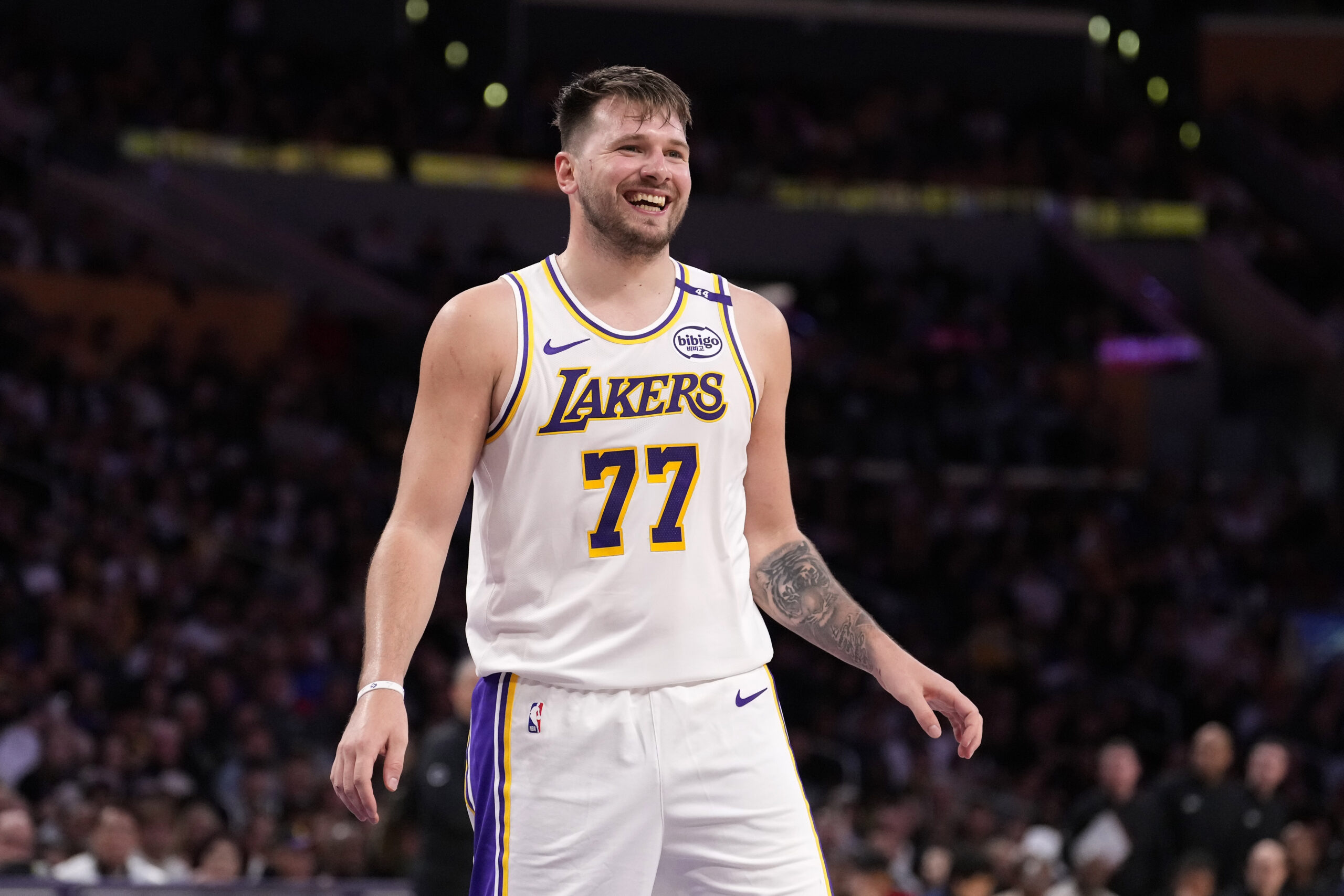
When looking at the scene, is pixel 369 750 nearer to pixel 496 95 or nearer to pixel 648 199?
pixel 648 199

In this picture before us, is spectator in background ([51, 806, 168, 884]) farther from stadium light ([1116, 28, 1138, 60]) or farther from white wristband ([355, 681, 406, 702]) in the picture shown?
stadium light ([1116, 28, 1138, 60])

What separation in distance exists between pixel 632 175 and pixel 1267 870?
20.6 feet

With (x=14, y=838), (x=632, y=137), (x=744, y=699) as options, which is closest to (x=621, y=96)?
(x=632, y=137)

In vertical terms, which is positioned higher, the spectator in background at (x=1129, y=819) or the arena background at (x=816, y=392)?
the arena background at (x=816, y=392)

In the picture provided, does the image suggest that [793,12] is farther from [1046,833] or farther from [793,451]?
Answer: [1046,833]

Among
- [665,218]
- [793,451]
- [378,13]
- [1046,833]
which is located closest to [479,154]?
[378,13]

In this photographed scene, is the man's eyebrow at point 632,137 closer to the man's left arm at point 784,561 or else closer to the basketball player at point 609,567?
the basketball player at point 609,567

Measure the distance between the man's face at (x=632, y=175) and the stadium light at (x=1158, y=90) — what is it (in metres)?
23.6

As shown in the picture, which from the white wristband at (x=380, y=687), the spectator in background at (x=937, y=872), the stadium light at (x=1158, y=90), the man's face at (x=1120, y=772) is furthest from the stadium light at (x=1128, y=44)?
the white wristband at (x=380, y=687)

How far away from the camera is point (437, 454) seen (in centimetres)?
325

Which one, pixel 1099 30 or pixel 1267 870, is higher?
pixel 1099 30

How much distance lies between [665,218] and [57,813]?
6.54 m

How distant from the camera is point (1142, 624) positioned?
15.5 meters

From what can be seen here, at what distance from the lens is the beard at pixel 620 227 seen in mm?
3387
